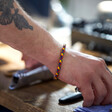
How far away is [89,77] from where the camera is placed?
61 cm

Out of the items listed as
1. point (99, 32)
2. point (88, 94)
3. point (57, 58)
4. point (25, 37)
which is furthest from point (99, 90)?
point (99, 32)

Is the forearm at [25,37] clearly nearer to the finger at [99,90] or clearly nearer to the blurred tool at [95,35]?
the finger at [99,90]

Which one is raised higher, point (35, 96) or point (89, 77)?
point (89, 77)

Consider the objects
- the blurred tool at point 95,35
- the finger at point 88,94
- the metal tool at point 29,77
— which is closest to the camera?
the finger at point 88,94

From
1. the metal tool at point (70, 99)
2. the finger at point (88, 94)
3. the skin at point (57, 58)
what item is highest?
the skin at point (57, 58)

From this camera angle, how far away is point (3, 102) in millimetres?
686

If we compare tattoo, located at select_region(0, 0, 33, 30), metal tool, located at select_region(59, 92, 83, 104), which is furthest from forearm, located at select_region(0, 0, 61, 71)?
metal tool, located at select_region(59, 92, 83, 104)

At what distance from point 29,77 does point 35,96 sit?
110 mm

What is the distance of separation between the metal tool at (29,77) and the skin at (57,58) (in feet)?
0.55

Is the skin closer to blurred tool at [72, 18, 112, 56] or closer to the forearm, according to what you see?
the forearm

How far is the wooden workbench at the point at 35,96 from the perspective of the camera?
2.07ft

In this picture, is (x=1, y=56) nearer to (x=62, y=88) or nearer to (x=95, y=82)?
(x=62, y=88)

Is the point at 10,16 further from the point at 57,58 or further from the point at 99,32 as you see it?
the point at 99,32

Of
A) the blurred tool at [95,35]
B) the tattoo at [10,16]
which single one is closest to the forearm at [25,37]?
the tattoo at [10,16]
